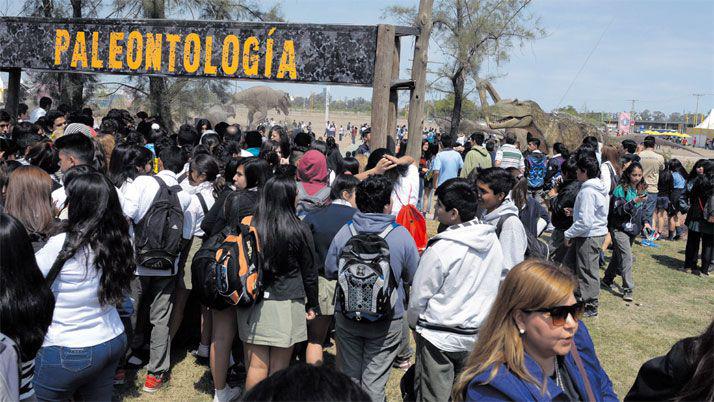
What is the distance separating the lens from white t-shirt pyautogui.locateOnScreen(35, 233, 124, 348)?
273 centimetres

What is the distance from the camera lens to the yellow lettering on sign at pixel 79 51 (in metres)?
7.58

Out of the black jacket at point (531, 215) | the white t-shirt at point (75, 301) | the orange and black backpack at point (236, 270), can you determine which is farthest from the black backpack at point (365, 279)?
the black jacket at point (531, 215)

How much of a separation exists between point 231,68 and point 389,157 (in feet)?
8.79

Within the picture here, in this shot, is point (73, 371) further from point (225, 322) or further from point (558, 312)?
point (558, 312)

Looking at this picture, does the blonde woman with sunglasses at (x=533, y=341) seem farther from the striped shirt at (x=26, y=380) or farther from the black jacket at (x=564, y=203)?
the black jacket at (x=564, y=203)

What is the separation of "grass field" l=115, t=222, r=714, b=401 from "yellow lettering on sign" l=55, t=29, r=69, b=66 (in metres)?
4.74

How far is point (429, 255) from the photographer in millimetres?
3359

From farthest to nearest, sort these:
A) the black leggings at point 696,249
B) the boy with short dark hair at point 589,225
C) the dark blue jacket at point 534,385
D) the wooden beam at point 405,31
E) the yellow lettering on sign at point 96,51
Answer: the black leggings at point 696,249 < the yellow lettering on sign at point 96,51 < the wooden beam at point 405,31 < the boy with short dark hair at point 589,225 < the dark blue jacket at point 534,385

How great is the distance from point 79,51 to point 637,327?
305 inches

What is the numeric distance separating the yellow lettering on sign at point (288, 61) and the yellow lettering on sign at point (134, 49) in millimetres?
1933

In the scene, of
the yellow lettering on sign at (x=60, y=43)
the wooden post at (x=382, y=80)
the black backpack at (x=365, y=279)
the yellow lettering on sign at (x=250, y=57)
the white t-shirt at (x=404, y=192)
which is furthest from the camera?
the yellow lettering on sign at (x=60, y=43)

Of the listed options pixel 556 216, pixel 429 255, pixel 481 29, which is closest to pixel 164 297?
pixel 429 255

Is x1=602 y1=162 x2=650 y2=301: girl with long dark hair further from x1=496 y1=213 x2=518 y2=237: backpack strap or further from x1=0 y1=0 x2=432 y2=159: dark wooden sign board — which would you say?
x1=496 y1=213 x2=518 y2=237: backpack strap

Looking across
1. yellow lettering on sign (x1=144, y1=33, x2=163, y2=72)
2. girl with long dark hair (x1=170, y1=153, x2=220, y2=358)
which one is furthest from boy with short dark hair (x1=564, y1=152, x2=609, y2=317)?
yellow lettering on sign (x1=144, y1=33, x2=163, y2=72)
